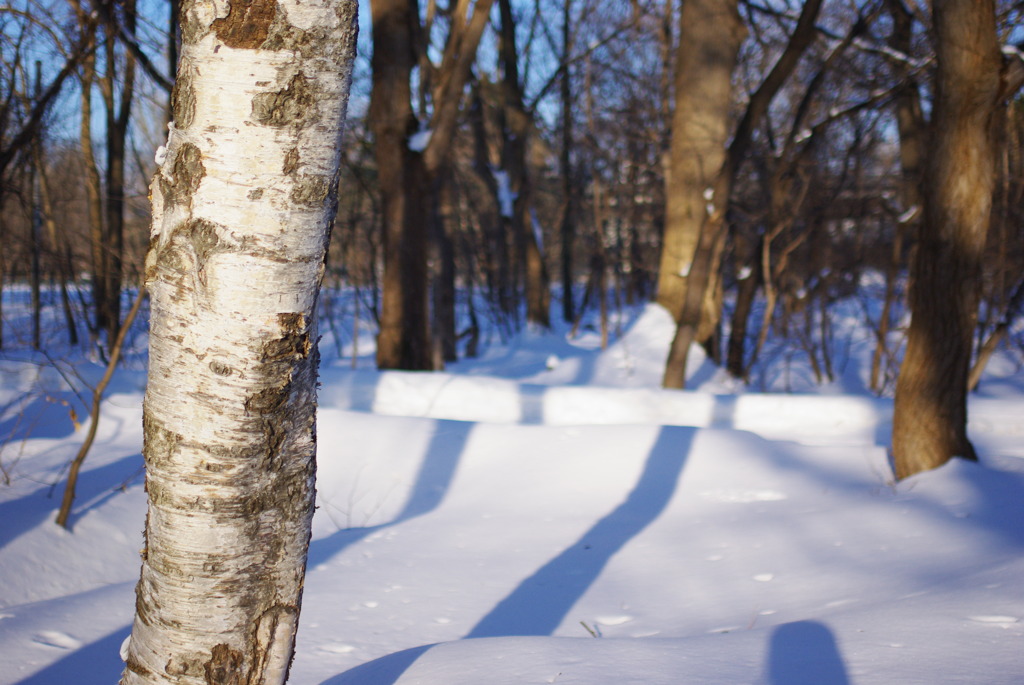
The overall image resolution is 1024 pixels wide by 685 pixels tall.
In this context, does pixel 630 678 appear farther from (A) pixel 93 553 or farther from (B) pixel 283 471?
(A) pixel 93 553

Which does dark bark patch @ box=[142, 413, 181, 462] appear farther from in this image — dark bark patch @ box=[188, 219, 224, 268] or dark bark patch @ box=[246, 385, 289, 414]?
dark bark patch @ box=[188, 219, 224, 268]

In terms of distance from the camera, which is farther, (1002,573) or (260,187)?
(1002,573)

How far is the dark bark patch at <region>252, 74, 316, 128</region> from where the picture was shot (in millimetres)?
1352

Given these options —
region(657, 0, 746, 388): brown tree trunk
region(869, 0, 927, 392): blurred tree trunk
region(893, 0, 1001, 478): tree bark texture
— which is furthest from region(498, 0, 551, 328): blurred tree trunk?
region(893, 0, 1001, 478): tree bark texture

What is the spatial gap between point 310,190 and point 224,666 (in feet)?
3.19

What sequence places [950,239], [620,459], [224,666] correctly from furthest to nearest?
1. [620,459]
2. [950,239]
3. [224,666]

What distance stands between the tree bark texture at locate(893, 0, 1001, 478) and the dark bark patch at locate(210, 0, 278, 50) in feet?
12.3

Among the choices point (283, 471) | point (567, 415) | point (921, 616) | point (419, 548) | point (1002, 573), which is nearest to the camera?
point (283, 471)

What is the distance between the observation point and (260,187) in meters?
1.36

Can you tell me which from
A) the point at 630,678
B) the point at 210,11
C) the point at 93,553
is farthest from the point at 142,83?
the point at 630,678

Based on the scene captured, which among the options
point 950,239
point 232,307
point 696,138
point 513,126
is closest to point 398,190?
point 696,138

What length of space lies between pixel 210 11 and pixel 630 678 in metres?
1.72

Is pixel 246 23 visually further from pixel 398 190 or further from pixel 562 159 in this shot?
pixel 562 159

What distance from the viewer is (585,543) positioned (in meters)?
3.64
